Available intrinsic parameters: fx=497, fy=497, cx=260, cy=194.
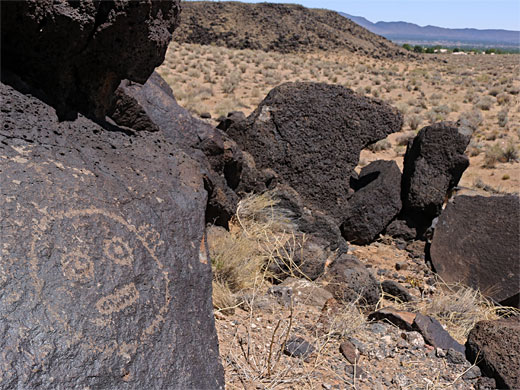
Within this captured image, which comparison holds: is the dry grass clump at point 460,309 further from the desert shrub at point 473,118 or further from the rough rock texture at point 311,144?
the desert shrub at point 473,118

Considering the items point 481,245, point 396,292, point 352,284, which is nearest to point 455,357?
point 352,284

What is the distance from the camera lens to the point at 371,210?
19.7ft

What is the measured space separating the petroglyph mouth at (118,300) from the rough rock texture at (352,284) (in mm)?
2474

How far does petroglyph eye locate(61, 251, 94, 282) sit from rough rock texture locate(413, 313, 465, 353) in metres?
2.49

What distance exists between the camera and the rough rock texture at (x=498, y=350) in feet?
10.4

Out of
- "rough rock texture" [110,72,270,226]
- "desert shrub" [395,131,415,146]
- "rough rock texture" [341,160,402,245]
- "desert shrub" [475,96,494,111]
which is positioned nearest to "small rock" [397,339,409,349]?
"rough rock texture" [110,72,270,226]

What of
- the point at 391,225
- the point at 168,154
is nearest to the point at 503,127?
the point at 391,225

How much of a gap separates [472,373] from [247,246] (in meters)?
2.00

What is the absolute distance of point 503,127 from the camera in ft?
46.3

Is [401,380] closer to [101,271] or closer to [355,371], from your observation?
[355,371]

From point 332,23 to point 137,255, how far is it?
47.3m

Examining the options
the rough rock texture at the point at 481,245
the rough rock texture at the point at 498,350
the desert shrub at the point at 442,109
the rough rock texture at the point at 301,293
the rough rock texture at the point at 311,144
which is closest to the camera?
the rough rock texture at the point at 498,350

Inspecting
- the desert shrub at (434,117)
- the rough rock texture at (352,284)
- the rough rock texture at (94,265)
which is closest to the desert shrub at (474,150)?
the desert shrub at (434,117)

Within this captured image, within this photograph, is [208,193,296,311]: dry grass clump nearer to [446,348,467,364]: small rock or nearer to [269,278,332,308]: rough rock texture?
[269,278,332,308]: rough rock texture
